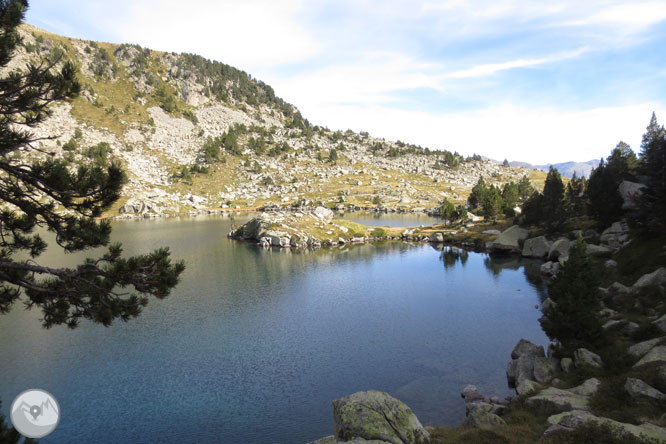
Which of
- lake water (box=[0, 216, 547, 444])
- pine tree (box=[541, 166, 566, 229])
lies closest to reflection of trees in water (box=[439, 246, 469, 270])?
lake water (box=[0, 216, 547, 444])

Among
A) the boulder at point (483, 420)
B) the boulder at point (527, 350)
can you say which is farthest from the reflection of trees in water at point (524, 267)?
the boulder at point (483, 420)

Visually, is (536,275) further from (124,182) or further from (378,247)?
(124,182)

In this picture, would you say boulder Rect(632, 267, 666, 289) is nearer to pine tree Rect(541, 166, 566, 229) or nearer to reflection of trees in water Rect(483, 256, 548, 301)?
reflection of trees in water Rect(483, 256, 548, 301)

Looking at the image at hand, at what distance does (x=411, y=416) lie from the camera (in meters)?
21.3

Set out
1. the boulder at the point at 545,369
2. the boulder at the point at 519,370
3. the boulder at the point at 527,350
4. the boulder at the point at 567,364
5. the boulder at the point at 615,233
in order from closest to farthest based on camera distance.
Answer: the boulder at the point at 567,364 < the boulder at the point at 545,369 < the boulder at the point at 519,370 < the boulder at the point at 527,350 < the boulder at the point at 615,233

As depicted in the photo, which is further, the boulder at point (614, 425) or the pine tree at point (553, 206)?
the pine tree at point (553, 206)

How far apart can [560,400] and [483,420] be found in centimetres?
586

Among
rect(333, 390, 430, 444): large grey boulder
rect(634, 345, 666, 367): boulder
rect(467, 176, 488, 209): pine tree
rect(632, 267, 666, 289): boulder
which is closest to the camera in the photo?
rect(333, 390, 430, 444): large grey boulder

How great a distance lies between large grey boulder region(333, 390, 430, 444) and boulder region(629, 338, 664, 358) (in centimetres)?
2212

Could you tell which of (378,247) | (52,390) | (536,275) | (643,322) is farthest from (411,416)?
(378,247)

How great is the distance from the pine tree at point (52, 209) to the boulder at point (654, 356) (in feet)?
110

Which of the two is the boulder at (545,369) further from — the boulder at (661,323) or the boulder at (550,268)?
the boulder at (550,268)

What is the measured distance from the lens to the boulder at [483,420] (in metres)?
24.8

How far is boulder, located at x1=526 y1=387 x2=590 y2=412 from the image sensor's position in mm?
24984
